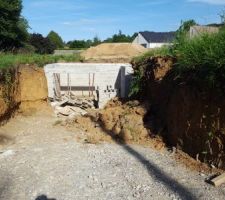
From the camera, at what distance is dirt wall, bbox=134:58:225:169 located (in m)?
7.43

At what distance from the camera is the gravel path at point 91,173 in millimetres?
6508

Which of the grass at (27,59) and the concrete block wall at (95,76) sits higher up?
the grass at (27,59)

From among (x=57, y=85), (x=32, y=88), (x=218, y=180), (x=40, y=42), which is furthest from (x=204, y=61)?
(x=40, y=42)

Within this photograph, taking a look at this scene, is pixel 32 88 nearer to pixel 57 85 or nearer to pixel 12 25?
pixel 57 85

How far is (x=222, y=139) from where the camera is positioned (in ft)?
23.9

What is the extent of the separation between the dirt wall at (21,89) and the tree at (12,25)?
1153cm

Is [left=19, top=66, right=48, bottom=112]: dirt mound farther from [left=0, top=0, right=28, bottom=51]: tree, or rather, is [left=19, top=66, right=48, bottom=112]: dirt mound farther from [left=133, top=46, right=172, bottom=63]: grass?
[left=0, top=0, right=28, bottom=51]: tree

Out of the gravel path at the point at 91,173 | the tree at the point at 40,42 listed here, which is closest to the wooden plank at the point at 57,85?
the gravel path at the point at 91,173

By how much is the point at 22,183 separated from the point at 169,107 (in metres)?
4.17

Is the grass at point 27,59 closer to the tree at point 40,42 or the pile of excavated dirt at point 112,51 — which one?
the pile of excavated dirt at point 112,51

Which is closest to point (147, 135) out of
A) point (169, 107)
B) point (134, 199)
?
Result: point (169, 107)

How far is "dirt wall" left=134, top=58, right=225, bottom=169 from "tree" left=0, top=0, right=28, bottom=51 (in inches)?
631

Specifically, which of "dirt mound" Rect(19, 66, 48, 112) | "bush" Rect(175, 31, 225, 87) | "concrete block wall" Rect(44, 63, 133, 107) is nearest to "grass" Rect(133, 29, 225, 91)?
"bush" Rect(175, 31, 225, 87)

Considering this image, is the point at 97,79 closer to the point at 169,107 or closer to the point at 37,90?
the point at 37,90
